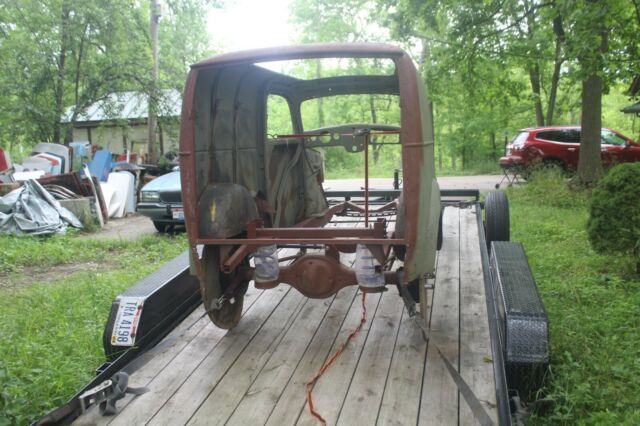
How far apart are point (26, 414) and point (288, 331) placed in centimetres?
178

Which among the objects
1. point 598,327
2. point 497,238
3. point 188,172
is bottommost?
point 598,327

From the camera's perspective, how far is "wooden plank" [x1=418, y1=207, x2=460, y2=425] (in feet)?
9.30

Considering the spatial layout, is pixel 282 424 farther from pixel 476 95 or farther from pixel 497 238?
pixel 476 95

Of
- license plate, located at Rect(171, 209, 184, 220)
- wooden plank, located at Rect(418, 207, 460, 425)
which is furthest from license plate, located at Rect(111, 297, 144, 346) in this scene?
license plate, located at Rect(171, 209, 184, 220)

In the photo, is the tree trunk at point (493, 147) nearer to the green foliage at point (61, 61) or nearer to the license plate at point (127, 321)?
the green foliage at point (61, 61)

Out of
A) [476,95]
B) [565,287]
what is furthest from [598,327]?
[476,95]

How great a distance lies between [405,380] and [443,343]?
0.62 meters

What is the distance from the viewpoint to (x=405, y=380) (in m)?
3.18

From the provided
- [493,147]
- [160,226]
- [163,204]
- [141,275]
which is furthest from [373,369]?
[493,147]

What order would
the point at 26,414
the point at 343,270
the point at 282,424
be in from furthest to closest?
the point at 343,270, the point at 26,414, the point at 282,424

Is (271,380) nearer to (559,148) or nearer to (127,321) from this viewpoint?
(127,321)

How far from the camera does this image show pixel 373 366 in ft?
11.1

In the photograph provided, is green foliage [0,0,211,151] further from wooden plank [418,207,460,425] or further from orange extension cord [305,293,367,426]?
orange extension cord [305,293,367,426]

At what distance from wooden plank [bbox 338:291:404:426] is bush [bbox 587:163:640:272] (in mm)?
2873
